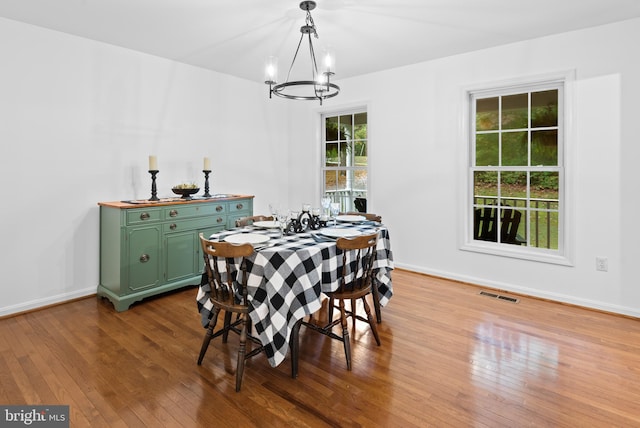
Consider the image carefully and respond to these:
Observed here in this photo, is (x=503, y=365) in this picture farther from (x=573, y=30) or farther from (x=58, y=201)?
(x=58, y=201)

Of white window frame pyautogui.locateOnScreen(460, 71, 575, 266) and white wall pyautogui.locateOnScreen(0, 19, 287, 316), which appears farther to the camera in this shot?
white window frame pyautogui.locateOnScreen(460, 71, 575, 266)

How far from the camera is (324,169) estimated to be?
5.56m

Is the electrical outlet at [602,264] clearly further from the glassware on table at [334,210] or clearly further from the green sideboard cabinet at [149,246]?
the green sideboard cabinet at [149,246]

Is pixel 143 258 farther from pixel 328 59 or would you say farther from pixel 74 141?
pixel 328 59

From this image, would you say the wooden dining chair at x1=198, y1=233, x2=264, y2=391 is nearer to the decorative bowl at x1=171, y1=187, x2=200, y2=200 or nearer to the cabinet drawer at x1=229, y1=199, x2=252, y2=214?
the decorative bowl at x1=171, y1=187, x2=200, y2=200

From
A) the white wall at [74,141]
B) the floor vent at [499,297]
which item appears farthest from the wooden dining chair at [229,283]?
the floor vent at [499,297]

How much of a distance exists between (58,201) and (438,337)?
363cm

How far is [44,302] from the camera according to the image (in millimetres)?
3475

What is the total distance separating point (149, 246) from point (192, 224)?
1.66 ft

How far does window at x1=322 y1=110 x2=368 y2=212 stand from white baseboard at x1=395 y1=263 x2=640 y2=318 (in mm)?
1280

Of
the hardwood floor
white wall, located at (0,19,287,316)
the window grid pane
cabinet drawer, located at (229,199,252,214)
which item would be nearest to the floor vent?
the hardwood floor

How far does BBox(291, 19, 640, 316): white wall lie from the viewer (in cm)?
326

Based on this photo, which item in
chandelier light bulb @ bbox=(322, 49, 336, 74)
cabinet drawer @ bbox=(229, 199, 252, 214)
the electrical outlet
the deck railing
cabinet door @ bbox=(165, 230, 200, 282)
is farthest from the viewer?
cabinet drawer @ bbox=(229, 199, 252, 214)

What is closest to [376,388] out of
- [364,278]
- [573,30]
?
[364,278]
